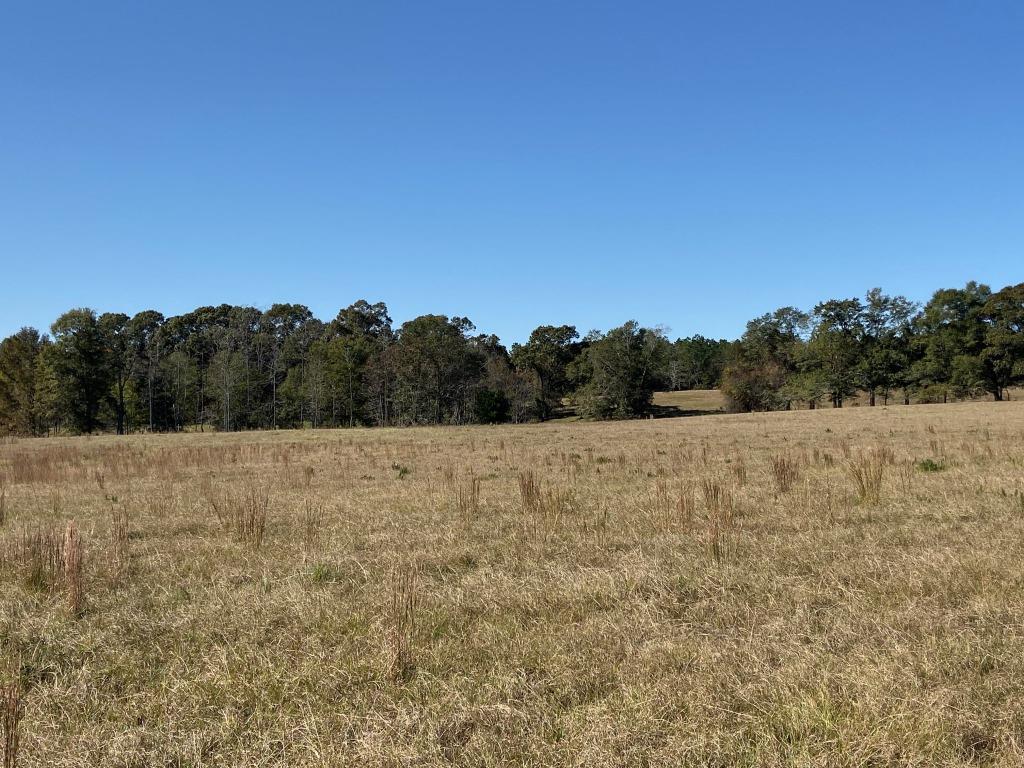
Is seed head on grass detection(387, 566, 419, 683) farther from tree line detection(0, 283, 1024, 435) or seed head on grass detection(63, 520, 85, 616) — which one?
tree line detection(0, 283, 1024, 435)

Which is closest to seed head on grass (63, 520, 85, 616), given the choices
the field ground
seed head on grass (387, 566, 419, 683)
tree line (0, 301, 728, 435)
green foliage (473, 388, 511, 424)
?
seed head on grass (387, 566, 419, 683)

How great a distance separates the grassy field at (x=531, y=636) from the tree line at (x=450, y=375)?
71.4 meters

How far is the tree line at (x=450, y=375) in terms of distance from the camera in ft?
235

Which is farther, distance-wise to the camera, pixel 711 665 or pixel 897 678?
pixel 711 665

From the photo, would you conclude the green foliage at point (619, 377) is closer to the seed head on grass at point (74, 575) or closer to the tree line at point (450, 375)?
the tree line at point (450, 375)

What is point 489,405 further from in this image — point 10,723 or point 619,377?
point 10,723

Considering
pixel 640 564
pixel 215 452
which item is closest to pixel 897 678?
pixel 640 564

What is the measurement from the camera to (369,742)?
3.33 meters

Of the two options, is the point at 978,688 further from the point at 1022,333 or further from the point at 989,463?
the point at 1022,333

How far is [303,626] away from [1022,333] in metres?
95.6

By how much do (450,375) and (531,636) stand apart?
78.0 metres

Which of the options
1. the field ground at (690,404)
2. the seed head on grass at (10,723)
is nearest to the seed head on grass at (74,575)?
the seed head on grass at (10,723)

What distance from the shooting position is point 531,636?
4.78m

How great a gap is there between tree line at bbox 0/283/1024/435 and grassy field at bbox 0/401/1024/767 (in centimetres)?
7138
